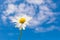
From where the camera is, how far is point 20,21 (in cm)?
377

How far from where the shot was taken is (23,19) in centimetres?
391

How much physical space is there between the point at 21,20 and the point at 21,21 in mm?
37

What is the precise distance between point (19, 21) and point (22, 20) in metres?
0.15

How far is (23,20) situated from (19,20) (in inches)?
7.4

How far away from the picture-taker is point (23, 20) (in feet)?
12.7

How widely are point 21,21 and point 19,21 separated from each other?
0.28 ft

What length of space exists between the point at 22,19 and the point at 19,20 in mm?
198

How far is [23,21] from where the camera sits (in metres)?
3.88

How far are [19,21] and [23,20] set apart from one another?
18cm

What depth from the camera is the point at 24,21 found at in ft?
12.6

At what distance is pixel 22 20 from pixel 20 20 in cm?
12

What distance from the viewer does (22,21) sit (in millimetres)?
3854

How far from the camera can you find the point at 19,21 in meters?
3.75

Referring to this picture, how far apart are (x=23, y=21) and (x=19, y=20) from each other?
0.65 ft
